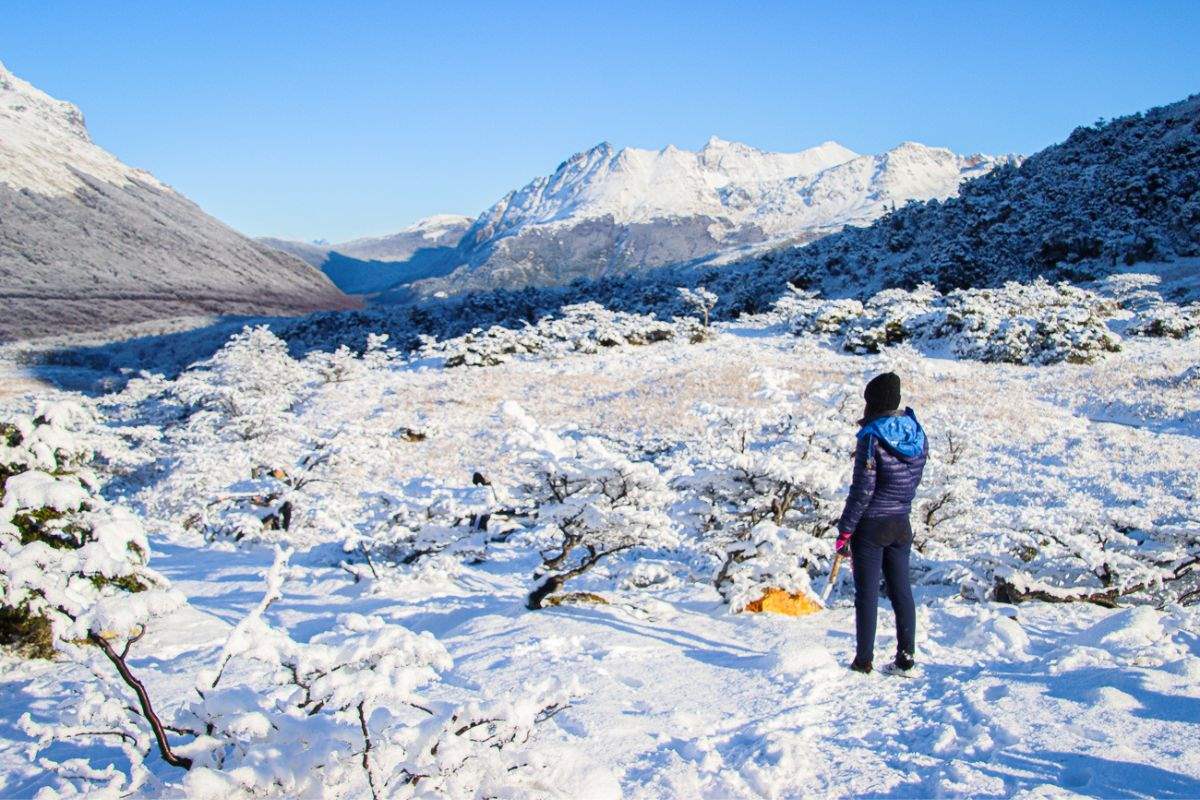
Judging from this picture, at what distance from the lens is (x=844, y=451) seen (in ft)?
23.4

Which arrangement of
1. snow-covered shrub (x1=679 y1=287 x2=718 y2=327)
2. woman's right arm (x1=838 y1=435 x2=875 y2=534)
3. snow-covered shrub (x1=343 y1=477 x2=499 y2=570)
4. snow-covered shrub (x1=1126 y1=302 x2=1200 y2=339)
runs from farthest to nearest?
snow-covered shrub (x1=679 y1=287 x2=718 y2=327) → snow-covered shrub (x1=1126 y1=302 x2=1200 y2=339) → snow-covered shrub (x1=343 y1=477 x2=499 y2=570) → woman's right arm (x1=838 y1=435 x2=875 y2=534)

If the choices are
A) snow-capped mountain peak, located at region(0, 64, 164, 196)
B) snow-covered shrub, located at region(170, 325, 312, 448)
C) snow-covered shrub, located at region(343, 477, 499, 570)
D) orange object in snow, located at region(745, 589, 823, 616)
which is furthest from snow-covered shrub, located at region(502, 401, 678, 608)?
snow-capped mountain peak, located at region(0, 64, 164, 196)

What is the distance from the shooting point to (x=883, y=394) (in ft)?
13.8

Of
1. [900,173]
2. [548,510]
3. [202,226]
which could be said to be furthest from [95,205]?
[900,173]

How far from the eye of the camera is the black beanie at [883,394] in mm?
4203

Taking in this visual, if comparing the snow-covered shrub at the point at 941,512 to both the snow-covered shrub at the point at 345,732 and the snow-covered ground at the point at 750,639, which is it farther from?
the snow-covered shrub at the point at 345,732

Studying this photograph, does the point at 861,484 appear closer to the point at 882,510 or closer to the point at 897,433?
the point at 882,510

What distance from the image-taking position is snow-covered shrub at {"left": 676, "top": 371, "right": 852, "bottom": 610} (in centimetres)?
582

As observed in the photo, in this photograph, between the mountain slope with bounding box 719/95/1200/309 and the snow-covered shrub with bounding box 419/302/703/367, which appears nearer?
the snow-covered shrub with bounding box 419/302/703/367

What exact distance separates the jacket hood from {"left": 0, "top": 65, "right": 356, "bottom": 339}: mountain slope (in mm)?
86941

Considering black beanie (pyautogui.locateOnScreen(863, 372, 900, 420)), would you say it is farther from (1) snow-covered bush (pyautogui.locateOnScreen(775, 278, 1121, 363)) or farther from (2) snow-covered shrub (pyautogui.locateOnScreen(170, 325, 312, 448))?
(1) snow-covered bush (pyautogui.locateOnScreen(775, 278, 1121, 363))

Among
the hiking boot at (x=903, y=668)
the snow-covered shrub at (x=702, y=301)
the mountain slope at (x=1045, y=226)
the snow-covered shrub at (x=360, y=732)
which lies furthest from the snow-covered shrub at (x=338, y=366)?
the snow-covered shrub at (x=360, y=732)

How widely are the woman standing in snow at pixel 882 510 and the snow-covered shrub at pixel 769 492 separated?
57.1 inches

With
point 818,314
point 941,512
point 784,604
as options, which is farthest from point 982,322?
point 784,604
